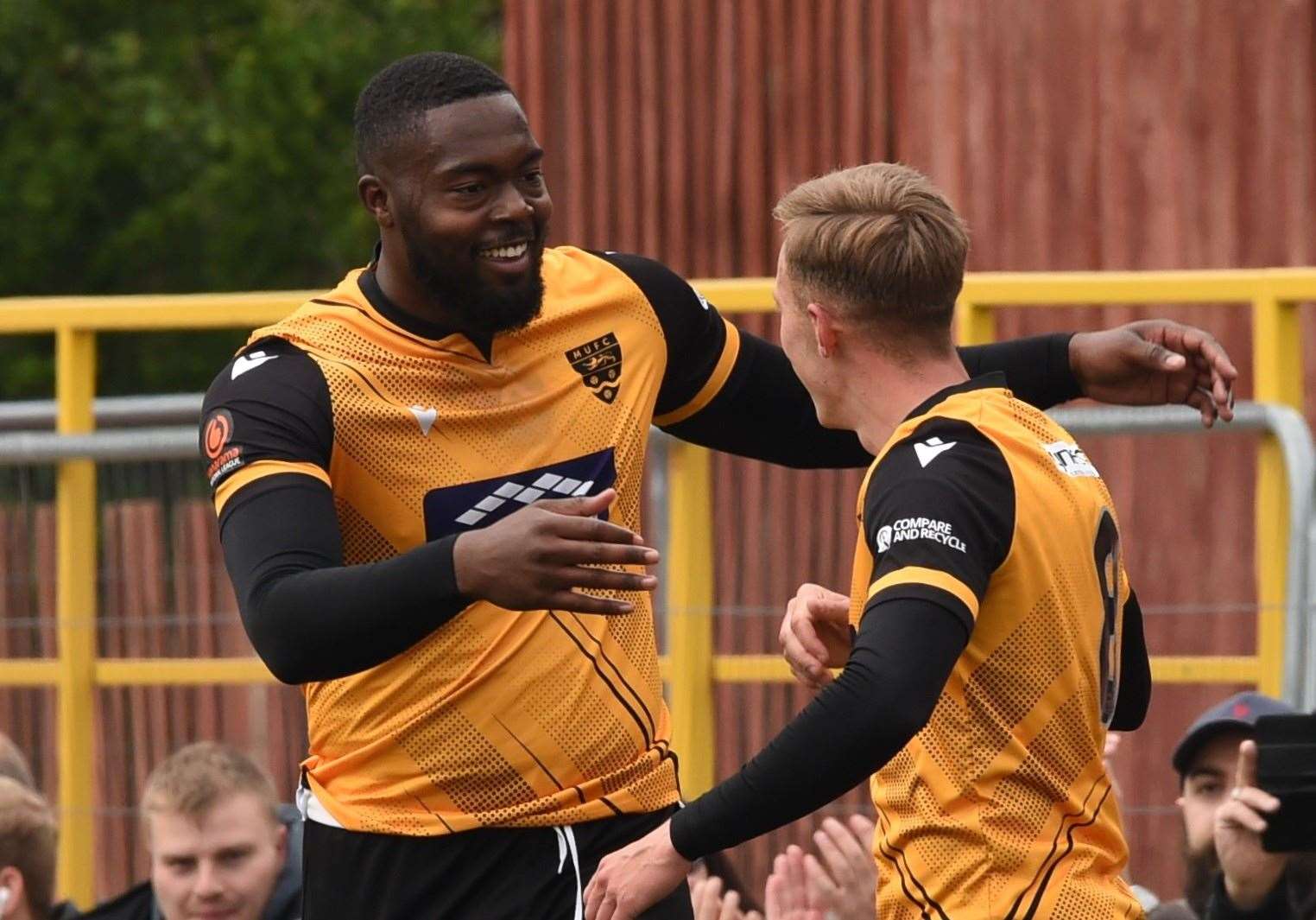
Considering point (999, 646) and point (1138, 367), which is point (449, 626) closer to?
point (999, 646)

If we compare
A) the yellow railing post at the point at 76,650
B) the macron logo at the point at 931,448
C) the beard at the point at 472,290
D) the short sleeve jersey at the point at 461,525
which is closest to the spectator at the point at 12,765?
the yellow railing post at the point at 76,650

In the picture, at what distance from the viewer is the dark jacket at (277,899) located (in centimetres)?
527

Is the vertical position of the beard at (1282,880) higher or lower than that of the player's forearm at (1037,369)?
lower

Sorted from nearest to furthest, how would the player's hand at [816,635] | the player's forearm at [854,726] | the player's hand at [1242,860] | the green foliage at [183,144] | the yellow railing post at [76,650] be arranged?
the player's forearm at [854,726] < the player's hand at [816,635] < the player's hand at [1242,860] < the yellow railing post at [76,650] < the green foliage at [183,144]

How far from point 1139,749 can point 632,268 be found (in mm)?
2417

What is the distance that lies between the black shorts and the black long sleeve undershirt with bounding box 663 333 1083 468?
80 cm

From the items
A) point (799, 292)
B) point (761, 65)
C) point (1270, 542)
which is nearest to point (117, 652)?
point (1270, 542)

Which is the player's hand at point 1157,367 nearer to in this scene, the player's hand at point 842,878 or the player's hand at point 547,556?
the player's hand at point 842,878

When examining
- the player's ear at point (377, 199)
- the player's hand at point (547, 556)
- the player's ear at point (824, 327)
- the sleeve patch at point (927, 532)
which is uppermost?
the player's ear at point (377, 199)

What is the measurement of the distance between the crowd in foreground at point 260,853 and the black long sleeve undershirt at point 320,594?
1.60 meters

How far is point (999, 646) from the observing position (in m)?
3.20

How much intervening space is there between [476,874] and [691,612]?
1.97 m

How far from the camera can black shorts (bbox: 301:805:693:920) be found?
3.81 meters

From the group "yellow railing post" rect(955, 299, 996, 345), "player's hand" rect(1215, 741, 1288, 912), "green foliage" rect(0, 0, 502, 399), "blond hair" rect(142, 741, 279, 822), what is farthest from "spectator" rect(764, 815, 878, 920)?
"green foliage" rect(0, 0, 502, 399)
